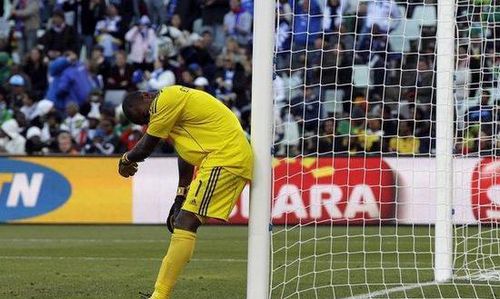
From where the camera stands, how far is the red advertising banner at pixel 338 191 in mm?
17594

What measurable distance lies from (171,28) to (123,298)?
15.0 m

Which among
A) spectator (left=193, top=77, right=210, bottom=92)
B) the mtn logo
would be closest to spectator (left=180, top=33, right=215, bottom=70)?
spectator (left=193, top=77, right=210, bottom=92)

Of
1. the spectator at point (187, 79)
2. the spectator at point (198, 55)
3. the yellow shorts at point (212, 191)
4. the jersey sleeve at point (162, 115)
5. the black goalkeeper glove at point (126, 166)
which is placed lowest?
the spectator at point (187, 79)

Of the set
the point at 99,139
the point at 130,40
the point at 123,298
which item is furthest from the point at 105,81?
the point at 123,298

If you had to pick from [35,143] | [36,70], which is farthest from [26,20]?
[35,143]

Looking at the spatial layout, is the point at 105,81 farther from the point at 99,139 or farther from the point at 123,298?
the point at 123,298

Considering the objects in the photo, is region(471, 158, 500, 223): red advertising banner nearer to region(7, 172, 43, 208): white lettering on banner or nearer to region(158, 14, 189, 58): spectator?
region(7, 172, 43, 208): white lettering on banner

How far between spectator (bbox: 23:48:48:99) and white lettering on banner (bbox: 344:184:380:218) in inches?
334

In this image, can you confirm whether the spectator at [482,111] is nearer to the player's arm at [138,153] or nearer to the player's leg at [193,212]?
the player's leg at [193,212]

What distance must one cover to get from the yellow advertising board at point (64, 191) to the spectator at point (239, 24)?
19.4 feet

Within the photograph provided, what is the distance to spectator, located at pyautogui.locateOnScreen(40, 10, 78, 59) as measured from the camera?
24328 mm

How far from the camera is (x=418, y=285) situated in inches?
432

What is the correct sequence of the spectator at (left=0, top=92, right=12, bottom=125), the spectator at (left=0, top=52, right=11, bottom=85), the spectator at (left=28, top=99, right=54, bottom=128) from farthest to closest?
the spectator at (left=0, top=52, right=11, bottom=85) < the spectator at (left=0, top=92, right=12, bottom=125) < the spectator at (left=28, top=99, right=54, bottom=128)

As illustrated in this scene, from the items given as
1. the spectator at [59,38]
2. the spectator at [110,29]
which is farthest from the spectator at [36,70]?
the spectator at [110,29]
